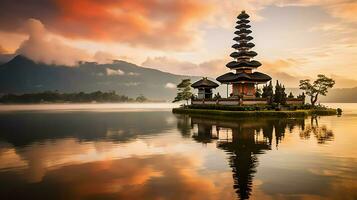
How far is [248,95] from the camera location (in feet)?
223

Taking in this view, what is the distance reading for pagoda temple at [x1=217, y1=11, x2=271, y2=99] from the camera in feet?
222

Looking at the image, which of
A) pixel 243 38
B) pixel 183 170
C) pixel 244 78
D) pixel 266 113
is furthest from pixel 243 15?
pixel 183 170

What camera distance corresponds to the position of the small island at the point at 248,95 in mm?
56062

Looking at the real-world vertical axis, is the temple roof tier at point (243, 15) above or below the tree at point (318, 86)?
above

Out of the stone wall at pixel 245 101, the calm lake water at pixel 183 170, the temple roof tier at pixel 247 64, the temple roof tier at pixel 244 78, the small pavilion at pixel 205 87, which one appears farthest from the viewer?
the small pavilion at pixel 205 87

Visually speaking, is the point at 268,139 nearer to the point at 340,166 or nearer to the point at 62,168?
the point at 340,166

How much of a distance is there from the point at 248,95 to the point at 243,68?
24.9 ft

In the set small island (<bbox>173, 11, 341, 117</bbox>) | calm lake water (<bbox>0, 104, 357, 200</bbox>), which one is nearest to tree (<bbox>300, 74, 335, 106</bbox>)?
small island (<bbox>173, 11, 341, 117</bbox>)

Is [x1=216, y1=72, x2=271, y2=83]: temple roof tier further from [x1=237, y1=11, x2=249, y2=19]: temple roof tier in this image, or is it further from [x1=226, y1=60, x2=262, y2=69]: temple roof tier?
[x1=237, y1=11, x2=249, y2=19]: temple roof tier

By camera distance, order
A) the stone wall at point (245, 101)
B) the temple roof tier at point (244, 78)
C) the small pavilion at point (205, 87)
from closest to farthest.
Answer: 1. the stone wall at point (245, 101)
2. the temple roof tier at point (244, 78)
3. the small pavilion at point (205, 87)

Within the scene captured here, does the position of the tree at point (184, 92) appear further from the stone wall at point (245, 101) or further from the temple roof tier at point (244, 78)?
the temple roof tier at point (244, 78)

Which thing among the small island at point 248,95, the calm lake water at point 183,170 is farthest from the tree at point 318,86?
the calm lake water at point 183,170

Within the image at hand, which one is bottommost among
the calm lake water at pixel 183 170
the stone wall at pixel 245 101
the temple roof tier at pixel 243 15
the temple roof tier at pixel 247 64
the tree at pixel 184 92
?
the calm lake water at pixel 183 170

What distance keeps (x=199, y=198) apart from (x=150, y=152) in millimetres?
11139
